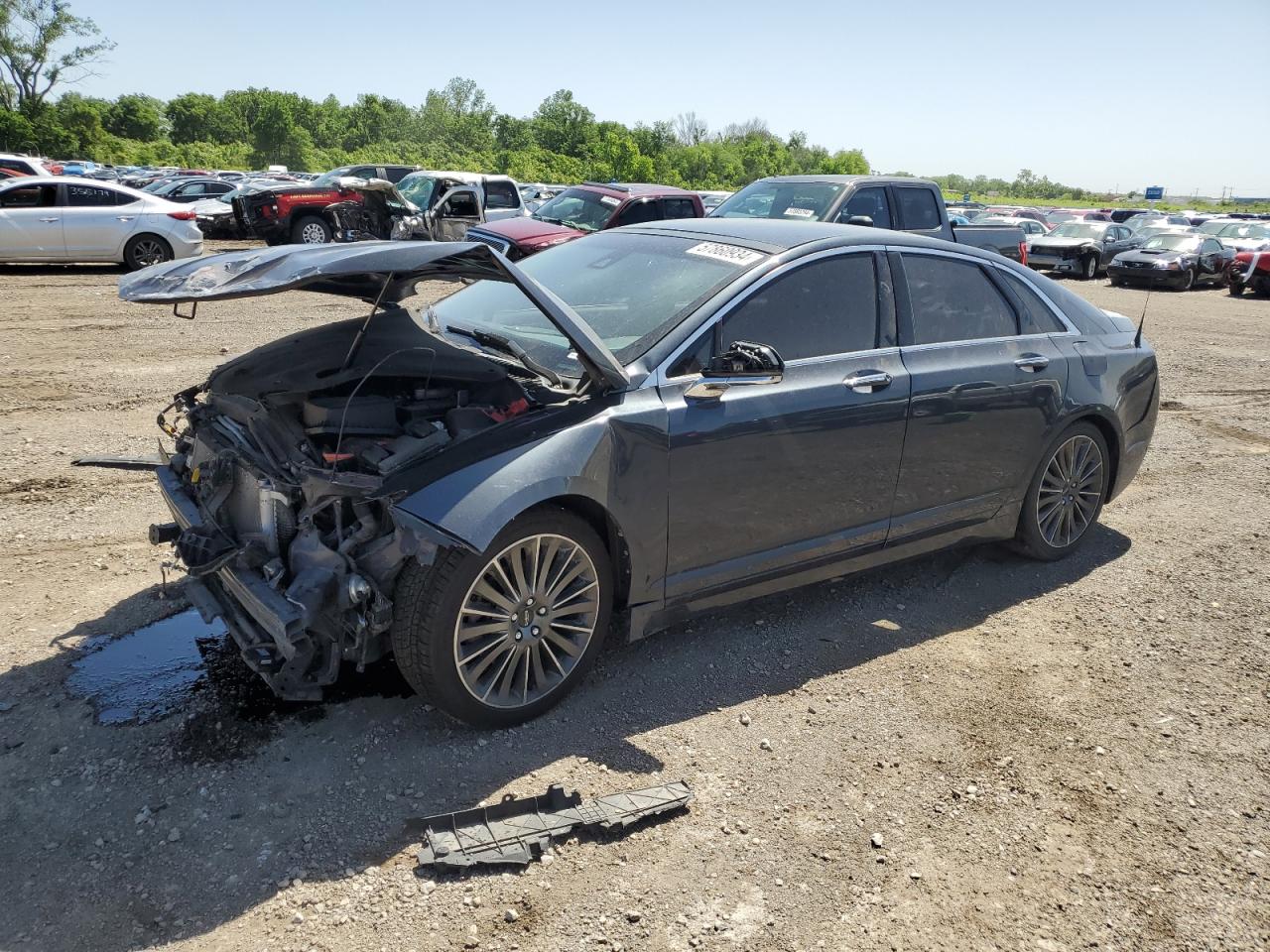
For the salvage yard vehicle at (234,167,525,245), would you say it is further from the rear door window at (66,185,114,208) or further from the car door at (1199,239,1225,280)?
the car door at (1199,239,1225,280)

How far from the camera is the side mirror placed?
3824mm

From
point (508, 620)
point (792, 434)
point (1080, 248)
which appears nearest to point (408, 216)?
point (792, 434)

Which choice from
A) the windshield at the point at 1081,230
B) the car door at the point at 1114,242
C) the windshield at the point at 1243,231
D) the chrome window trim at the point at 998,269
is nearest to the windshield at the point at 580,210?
the chrome window trim at the point at 998,269

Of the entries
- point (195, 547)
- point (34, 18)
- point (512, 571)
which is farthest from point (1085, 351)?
point (34, 18)

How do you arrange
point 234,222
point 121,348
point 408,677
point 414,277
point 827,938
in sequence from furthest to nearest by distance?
1. point 234,222
2. point 121,348
3. point 414,277
4. point 408,677
5. point 827,938

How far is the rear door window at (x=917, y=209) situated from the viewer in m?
12.0

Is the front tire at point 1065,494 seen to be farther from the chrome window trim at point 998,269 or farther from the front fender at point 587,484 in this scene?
the front fender at point 587,484

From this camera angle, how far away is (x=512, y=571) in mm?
3500

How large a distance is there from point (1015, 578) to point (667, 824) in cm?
298

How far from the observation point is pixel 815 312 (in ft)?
14.2

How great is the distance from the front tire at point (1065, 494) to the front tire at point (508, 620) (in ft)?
8.95

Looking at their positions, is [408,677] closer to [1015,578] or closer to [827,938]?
[827,938]

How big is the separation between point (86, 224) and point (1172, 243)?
77.3 ft

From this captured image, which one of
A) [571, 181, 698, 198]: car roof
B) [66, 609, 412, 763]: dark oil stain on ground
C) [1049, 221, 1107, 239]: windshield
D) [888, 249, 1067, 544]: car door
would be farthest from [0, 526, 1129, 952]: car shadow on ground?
[1049, 221, 1107, 239]: windshield
